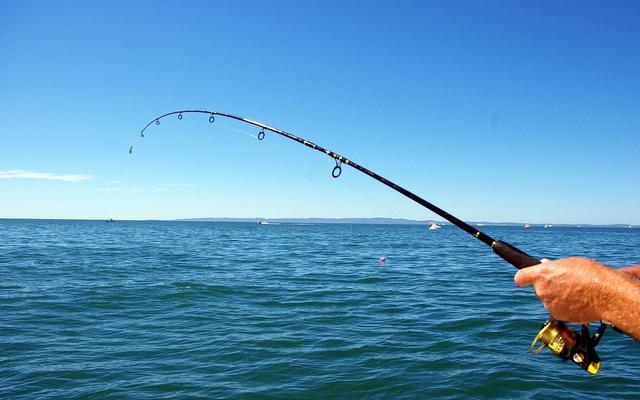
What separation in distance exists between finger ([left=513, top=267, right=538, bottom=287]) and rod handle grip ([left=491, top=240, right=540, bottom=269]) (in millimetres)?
483

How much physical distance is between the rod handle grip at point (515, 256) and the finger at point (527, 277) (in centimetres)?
48

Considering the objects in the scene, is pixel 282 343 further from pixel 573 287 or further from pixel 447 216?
pixel 573 287

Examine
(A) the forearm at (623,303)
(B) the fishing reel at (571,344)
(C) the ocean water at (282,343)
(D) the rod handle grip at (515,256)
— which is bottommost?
(C) the ocean water at (282,343)

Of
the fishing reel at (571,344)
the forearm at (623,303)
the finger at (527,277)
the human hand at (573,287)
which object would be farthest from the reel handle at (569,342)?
the forearm at (623,303)

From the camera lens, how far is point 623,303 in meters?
2.18

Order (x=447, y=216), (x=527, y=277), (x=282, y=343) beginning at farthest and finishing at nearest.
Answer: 1. (x=282, y=343)
2. (x=447, y=216)
3. (x=527, y=277)

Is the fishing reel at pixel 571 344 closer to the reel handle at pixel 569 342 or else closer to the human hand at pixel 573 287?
the reel handle at pixel 569 342

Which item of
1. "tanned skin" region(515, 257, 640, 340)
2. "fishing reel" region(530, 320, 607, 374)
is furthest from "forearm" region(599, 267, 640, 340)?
"fishing reel" region(530, 320, 607, 374)

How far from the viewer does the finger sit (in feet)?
8.13

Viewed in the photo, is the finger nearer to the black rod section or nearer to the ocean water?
the black rod section

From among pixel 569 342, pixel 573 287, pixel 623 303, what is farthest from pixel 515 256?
pixel 623 303

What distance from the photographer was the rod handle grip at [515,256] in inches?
122

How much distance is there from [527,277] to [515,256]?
2.43 ft

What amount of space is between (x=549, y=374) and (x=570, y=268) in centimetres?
625
